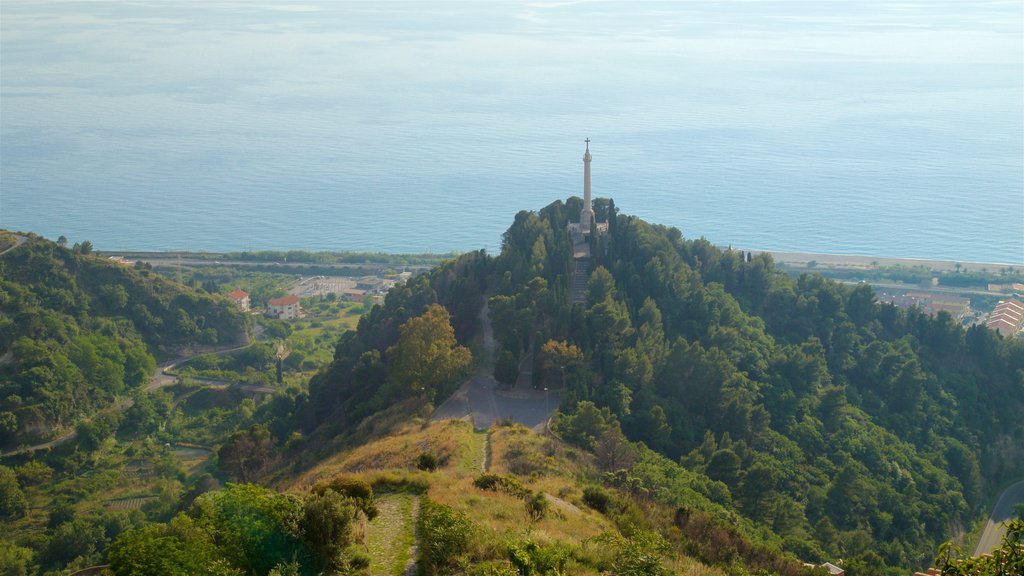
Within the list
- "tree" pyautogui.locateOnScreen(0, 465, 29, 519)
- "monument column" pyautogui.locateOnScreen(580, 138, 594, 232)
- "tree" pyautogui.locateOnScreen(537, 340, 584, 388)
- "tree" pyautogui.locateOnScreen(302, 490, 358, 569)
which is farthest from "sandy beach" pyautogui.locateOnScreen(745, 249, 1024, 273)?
"tree" pyautogui.locateOnScreen(302, 490, 358, 569)

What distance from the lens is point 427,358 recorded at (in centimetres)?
3341

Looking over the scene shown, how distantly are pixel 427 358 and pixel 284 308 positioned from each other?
1512 inches

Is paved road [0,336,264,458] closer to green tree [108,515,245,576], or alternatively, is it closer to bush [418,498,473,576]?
green tree [108,515,245,576]

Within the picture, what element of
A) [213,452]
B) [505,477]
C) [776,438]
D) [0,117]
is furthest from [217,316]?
[0,117]

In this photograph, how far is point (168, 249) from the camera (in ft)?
301

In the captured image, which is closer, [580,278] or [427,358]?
[427,358]

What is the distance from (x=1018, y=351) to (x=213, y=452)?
37723 millimetres

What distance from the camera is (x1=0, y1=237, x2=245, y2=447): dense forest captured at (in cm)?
4556

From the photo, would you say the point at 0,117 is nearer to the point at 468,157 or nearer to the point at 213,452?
the point at 468,157

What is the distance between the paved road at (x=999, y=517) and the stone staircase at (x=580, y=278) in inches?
717

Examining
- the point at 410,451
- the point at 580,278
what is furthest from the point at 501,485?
the point at 580,278

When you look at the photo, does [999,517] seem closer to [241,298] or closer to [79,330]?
[79,330]

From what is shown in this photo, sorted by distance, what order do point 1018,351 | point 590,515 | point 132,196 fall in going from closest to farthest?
1. point 590,515
2. point 1018,351
3. point 132,196

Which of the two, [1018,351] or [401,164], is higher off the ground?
[401,164]
